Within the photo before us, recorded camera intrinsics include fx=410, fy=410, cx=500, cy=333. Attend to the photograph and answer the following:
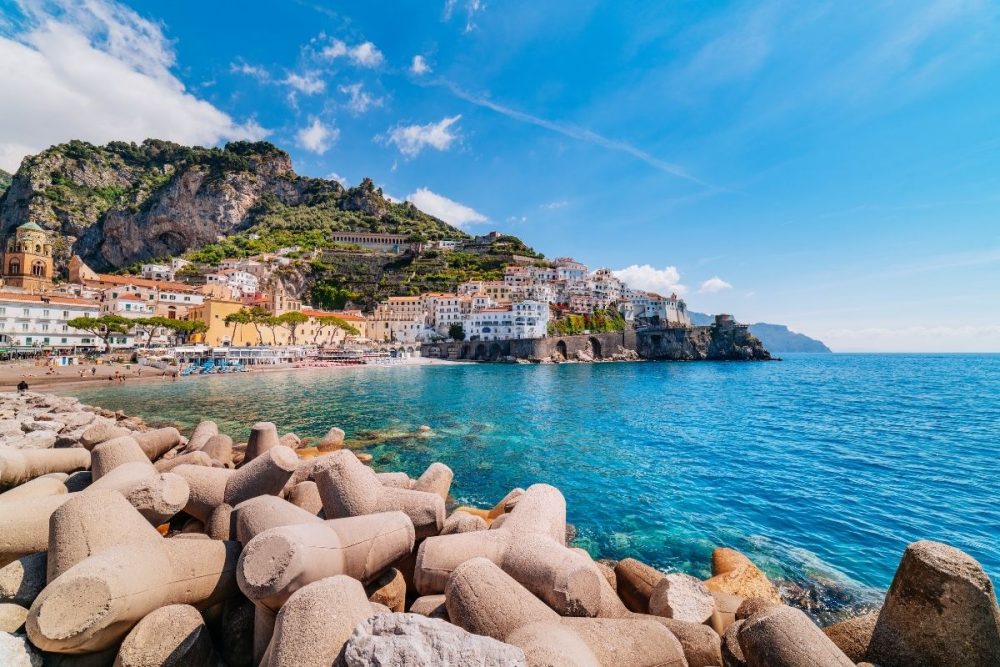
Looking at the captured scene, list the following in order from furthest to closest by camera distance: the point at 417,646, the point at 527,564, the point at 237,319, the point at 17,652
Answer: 1. the point at 237,319
2. the point at 527,564
3. the point at 17,652
4. the point at 417,646

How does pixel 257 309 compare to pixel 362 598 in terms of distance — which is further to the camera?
pixel 257 309

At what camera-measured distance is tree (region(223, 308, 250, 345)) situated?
70.7 meters

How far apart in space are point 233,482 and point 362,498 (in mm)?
2321

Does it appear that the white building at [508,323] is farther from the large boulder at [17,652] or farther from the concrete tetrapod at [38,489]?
the large boulder at [17,652]

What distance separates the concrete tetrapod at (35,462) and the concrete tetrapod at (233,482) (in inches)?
138

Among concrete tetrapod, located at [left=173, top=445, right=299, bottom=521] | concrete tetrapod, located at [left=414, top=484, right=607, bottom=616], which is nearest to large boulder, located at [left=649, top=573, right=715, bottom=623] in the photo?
concrete tetrapod, located at [left=414, top=484, right=607, bottom=616]

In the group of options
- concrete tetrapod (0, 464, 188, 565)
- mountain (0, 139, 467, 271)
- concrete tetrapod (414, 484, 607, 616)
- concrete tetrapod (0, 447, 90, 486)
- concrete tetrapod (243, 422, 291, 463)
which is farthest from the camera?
mountain (0, 139, 467, 271)

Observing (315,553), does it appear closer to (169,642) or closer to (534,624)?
(169,642)

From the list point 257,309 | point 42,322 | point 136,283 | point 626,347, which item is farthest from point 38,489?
point 626,347

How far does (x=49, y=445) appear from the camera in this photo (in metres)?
10.8

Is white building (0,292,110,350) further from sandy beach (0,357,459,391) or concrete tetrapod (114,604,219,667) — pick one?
concrete tetrapod (114,604,219,667)

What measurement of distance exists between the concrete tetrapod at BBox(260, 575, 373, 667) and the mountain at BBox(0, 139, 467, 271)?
14189 cm

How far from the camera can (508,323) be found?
3593 inches

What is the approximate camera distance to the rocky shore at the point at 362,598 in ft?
9.67
